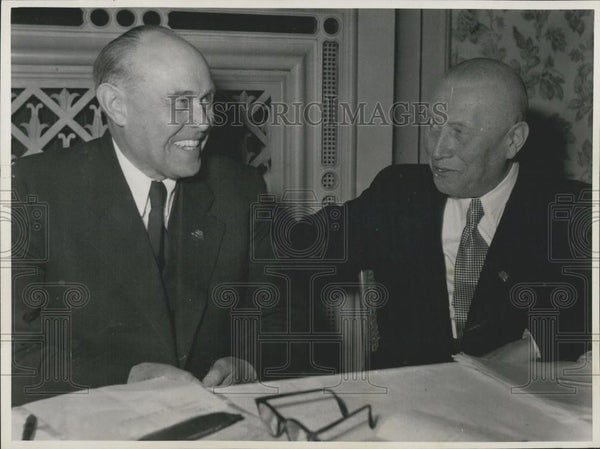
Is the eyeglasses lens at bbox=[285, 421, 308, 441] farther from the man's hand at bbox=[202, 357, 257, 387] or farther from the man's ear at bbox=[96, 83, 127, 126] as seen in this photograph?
the man's ear at bbox=[96, 83, 127, 126]

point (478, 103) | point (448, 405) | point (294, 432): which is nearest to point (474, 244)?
point (478, 103)

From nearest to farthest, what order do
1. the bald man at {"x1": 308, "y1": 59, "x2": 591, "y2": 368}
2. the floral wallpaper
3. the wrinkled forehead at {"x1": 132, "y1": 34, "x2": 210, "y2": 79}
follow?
1. the wrinkled forehead at {"x1": 132, "y1": 34, "x2": 210, "y2": 79}
2. the bald man at {"x1": 308, "y1": 59, "x2": 591, "y2": 368}
3. the floral wallpaper

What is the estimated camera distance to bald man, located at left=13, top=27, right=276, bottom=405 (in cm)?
110

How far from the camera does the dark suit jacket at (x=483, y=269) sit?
1.19m

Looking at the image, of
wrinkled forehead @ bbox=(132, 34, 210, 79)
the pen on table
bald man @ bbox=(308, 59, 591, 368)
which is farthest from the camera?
bald man @ bbox=(308, 59, 591, 368)

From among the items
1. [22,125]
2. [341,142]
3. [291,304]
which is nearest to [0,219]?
[22,125]

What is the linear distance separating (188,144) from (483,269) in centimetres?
56

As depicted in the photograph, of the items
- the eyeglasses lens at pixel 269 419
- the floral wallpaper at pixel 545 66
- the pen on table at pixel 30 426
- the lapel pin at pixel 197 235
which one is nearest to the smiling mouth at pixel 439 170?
the floral wallpaper at pixel 545 66

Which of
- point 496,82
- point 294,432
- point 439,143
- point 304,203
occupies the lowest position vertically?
point 294,432

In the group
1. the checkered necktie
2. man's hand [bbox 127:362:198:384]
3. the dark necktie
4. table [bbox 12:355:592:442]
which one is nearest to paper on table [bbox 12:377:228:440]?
table [bbox 12:355:592:442]

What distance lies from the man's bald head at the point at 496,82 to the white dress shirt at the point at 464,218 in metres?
0.11

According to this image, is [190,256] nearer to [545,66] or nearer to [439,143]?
[439,143]

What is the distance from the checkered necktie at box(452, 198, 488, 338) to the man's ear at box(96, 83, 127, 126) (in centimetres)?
63

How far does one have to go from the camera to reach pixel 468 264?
3.97 feet
